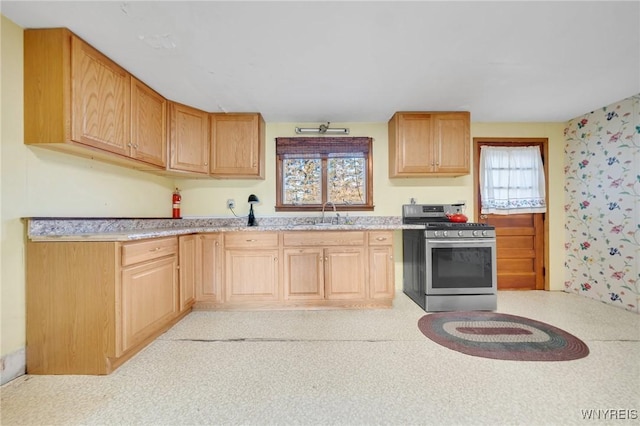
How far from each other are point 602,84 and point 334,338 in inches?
137

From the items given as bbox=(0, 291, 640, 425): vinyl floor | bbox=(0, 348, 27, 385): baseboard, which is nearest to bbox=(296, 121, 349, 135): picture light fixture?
bbox=(0, 291, 640, 425): vinyl floor

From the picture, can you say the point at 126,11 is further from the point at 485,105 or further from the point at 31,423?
the point at 485,105

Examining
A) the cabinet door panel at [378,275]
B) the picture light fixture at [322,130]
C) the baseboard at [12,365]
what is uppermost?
the picture light fixture at [322,130]

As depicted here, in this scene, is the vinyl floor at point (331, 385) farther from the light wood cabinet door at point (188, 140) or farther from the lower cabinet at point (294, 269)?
the light wood cabinet door at point (188, 140)

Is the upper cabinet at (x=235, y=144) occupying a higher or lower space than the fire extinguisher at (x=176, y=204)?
higher

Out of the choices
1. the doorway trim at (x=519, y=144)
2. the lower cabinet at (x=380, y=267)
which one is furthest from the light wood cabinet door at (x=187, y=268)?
the doorway trim at (x=519, y=144)

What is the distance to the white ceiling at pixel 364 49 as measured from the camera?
158cm

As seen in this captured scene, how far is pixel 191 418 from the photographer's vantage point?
136 cm

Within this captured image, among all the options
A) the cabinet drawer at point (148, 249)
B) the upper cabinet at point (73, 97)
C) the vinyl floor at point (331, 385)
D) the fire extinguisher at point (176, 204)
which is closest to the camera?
the vinyl floor at point (331, 385)

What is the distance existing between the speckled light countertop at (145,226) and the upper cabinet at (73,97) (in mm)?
543

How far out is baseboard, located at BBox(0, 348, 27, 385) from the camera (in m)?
1.60

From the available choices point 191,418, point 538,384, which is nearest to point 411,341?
point 538,384

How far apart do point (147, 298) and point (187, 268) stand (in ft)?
2.14

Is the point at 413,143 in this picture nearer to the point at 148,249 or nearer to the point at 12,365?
the point at 148,249
